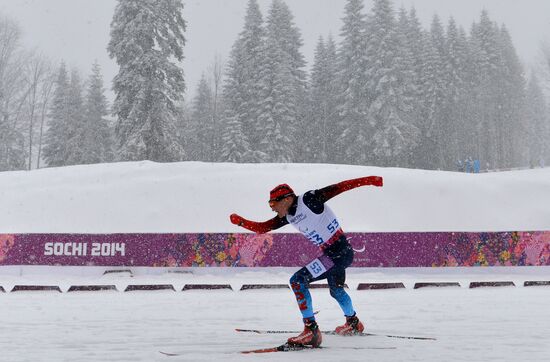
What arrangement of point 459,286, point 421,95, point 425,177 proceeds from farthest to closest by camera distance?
point 421,95, point 425,177, point 459,286

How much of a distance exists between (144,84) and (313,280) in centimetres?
3055

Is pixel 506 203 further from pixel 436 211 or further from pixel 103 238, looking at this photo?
pixel 103 238

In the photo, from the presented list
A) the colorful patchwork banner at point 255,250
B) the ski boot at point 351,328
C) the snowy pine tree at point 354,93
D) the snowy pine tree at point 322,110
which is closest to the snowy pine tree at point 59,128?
the snowy pine tree at point 322,110

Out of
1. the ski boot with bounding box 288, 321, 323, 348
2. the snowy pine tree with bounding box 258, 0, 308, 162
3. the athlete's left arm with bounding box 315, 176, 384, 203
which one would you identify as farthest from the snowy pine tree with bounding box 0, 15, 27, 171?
the ski boot with bounding box 288, 321, 323, 348

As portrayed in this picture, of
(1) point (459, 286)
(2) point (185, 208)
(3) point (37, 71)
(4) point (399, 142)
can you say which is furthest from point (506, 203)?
(3) point (37, 71)

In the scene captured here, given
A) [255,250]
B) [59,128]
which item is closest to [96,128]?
[59,128]

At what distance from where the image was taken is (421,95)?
56.4m

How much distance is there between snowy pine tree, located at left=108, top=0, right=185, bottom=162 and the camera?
117 feet

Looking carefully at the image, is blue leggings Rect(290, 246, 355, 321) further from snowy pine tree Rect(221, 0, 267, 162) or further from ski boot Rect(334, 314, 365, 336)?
snowy pine tree Rect(221, 0, 267, 162)

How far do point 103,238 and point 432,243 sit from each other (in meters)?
10.7

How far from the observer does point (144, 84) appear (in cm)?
3572

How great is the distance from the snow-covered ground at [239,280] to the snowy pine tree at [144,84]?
661 cm

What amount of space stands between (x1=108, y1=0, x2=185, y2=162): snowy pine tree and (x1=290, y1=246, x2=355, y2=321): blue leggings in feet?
96.2

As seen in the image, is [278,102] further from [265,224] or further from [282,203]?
[282,203]
